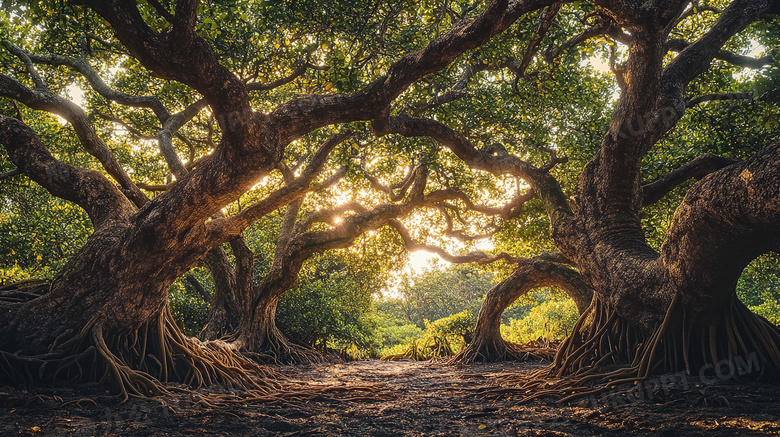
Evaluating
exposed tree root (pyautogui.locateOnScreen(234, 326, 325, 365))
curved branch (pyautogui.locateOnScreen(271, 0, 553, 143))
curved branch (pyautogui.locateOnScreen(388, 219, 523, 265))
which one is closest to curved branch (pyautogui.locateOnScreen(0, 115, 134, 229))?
curved branch (pyautogui.locateOnScreen(271, 0, 553, 143))

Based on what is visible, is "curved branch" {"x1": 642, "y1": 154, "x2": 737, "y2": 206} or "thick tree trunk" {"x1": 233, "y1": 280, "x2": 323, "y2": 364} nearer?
"curved branch" {"x1": 642, "y1": 154, "x2": 737, "y2": 206}

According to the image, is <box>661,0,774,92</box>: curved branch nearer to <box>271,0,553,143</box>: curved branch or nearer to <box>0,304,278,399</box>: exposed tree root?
<box>271,0,553,143</box>: curved branch

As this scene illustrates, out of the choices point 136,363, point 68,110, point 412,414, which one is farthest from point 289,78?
point 412,414

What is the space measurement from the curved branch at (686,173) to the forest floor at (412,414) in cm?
362

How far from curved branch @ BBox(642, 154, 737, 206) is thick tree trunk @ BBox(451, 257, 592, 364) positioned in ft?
12.5

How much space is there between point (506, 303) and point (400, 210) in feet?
12.9

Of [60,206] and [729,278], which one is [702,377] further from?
[60,206]

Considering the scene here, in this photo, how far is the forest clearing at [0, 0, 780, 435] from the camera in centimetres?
363

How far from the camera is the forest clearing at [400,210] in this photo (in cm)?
363

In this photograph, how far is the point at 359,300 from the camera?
16.0m

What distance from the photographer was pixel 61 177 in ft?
18.7

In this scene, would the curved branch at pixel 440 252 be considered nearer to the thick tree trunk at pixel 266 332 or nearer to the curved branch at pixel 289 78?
the thick tree trunk at pixel 266 332

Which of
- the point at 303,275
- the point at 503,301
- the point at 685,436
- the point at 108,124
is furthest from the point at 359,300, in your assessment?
the point at 685,436

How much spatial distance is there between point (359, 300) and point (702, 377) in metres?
13.0
